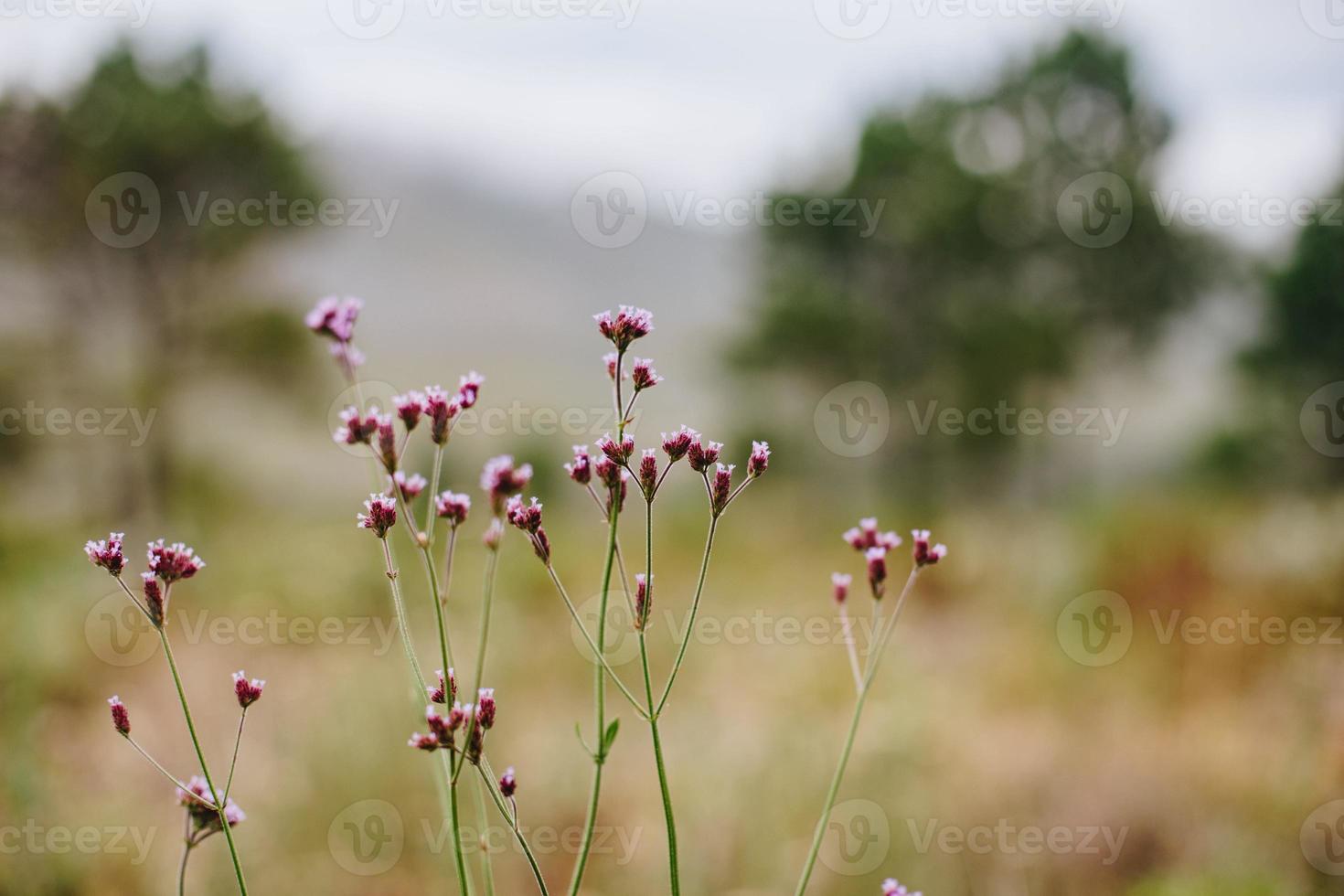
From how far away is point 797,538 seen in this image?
1297 centimetres

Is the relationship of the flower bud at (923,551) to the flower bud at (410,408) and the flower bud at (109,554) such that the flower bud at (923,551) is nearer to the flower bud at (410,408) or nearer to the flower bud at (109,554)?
the flower bud at (410,408)

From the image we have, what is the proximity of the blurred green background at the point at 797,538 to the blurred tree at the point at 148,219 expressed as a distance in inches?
2.7

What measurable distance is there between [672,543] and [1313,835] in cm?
756

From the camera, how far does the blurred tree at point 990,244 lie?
17.4m

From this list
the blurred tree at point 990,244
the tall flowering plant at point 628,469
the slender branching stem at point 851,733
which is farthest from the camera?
the blurred tree at point 990,244

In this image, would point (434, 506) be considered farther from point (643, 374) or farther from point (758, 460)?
point (758, 460)

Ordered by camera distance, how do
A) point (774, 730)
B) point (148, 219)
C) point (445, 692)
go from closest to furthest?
point (445, 692), point (774, 730), point (148, 219)

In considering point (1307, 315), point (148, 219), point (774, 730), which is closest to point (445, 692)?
point (774, 730)

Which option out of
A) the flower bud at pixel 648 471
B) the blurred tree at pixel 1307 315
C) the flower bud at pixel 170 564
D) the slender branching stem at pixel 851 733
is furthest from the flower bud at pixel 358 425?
the blurred tree at pixel 1307 315

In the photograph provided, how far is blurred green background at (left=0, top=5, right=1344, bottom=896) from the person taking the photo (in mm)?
3404

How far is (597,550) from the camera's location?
31.3 ft

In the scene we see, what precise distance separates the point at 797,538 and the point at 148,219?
43.6 ft

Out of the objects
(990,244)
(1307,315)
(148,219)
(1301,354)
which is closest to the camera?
(1307,315)

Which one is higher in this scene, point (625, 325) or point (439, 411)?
point (625, 325)
